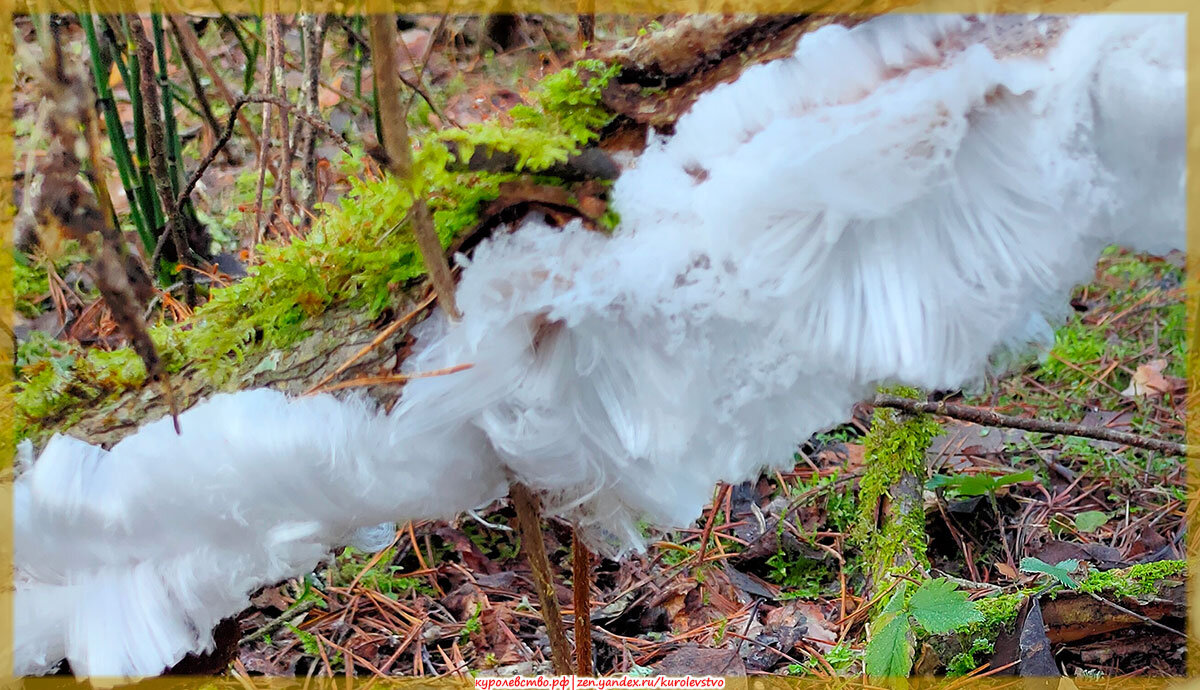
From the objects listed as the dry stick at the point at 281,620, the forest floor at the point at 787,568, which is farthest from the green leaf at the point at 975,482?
the dry stick at the point at 281,620

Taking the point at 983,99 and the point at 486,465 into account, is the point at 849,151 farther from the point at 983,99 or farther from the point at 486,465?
the point at 486,465

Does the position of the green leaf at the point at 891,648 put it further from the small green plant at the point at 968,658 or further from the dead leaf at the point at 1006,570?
the dead leaf at the point at 1006,570

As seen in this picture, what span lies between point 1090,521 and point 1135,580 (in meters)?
0.39

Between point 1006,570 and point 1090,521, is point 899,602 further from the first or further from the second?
Answer: point 1090,521

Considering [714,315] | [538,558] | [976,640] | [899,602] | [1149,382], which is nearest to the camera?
[714,315]

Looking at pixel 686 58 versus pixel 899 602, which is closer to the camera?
pixel 686 58

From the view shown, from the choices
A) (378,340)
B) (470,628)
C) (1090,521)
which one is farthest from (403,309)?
(1090,521)

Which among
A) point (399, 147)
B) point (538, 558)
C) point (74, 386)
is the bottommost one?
point (538, 558)

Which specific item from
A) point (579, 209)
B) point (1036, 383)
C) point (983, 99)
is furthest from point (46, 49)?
point (1036, 383)

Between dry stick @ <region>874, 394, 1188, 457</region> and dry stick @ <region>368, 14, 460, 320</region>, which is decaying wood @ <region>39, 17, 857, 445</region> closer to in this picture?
dry stick @ <region>368, 14, 460, 320</region>

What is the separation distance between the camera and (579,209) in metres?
0.75

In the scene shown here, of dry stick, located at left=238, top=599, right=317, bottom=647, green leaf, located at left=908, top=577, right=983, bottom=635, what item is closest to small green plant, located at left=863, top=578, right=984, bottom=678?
green leaf, located at left=908, top=577, right=983, bottom=635

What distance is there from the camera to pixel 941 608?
1.07 metres

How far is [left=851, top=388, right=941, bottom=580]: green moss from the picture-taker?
1.40m
